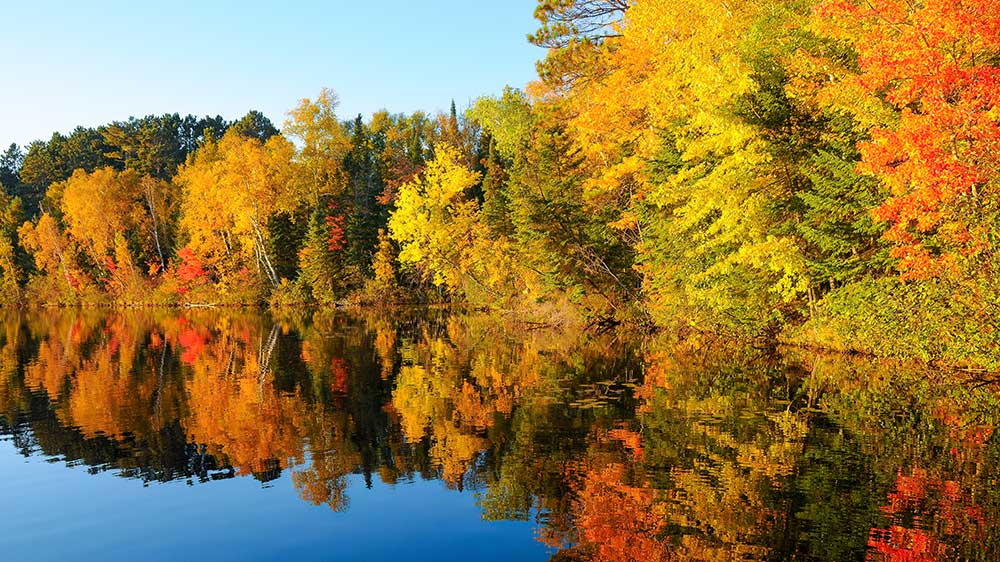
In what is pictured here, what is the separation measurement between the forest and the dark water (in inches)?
102

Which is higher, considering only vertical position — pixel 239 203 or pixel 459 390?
pixel 239 203

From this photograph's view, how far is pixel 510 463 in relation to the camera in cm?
984

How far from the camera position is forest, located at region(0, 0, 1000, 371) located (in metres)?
14.2

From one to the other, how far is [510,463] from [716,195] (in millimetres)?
Answer: 12711

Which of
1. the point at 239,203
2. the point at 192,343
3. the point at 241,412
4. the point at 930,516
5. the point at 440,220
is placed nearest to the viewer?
the point at 930,516

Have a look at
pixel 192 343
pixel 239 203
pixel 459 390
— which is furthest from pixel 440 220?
pixel 459 390

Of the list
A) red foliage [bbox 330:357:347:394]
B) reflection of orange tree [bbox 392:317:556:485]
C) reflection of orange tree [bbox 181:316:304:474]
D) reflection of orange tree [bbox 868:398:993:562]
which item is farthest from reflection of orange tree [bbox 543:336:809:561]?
red foliage [bbox 330:357:347:394]

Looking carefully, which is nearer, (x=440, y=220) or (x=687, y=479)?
(x=687, y=479)

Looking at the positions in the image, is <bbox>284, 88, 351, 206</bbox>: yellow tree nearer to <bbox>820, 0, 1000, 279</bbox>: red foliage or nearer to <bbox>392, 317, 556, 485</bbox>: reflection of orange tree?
<bbox>392, 317, 556, 485</bbox>: reflection of orange tree

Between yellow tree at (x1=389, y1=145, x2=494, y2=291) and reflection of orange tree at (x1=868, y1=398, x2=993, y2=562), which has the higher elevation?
yellow tree at (x1=389, y1=145, x2=494, y2=291)

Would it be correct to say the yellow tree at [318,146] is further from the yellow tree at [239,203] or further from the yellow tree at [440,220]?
the yellow tree at [440,220]

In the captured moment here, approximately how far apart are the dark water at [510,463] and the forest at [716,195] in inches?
102

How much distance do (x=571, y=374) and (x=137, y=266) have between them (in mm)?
61689

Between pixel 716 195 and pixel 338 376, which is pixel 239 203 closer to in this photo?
pixel 338 376
